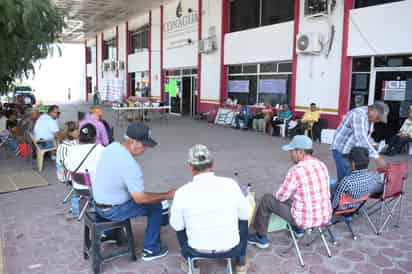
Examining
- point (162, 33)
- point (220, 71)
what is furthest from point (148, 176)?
point (162, 33)

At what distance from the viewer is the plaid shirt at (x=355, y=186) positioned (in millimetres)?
3396

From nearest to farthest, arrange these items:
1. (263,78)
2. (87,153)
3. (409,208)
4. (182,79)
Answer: (87,153), (409,208), (263,78), (182,79)

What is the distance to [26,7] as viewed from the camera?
3840 mm

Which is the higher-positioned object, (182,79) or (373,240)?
(182,79)

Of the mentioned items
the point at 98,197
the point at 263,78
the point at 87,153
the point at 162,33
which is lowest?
the point at 98,197

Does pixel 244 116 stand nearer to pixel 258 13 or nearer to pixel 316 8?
pixel 258 13

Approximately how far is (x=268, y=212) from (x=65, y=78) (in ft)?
130

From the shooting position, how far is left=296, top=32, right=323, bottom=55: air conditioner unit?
10.8m

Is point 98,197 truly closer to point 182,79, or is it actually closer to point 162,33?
point 182,79

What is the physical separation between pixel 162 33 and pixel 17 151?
1365 centimetres

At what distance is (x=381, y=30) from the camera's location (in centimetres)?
941

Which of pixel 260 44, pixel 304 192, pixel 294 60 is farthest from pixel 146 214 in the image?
pixel 260 44

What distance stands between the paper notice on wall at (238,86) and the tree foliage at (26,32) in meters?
9.47

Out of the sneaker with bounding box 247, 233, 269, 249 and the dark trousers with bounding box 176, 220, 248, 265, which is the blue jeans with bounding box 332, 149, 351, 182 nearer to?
the sneaker with bounding box 247, 233, 269, 249
